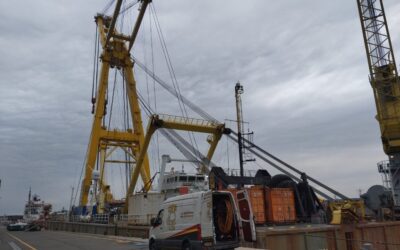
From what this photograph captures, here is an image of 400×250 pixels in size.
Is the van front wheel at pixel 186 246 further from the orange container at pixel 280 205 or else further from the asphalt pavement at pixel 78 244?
the orange container at pixel 280 205

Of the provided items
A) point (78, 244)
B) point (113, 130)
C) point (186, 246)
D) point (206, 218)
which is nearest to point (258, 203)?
point (78, 244)

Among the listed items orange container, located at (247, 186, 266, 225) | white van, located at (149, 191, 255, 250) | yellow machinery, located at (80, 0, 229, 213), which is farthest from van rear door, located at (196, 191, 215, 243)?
yellow machinery, located at (80, 0, 229, 213)

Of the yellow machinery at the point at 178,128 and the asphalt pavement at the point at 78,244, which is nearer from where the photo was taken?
the asphalt pavement at the point at 78,244

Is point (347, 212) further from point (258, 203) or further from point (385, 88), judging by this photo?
point (385, 88)

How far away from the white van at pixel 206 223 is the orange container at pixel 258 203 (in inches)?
398

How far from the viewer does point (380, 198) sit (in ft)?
99.5

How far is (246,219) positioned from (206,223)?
1947 mm

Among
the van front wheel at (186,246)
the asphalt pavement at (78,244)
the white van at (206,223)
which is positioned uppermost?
the white van at (206,223)

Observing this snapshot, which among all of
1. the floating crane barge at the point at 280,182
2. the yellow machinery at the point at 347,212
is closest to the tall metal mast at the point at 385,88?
the floating crane barge at the point at 280,182

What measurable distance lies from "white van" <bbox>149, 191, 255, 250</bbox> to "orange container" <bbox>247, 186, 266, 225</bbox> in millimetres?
10100

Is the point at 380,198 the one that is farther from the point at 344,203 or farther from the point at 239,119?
the point at 239,119

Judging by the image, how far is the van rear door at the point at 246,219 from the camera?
13.8 meters

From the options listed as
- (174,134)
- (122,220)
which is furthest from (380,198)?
(122,220)

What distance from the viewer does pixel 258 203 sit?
2439cm
